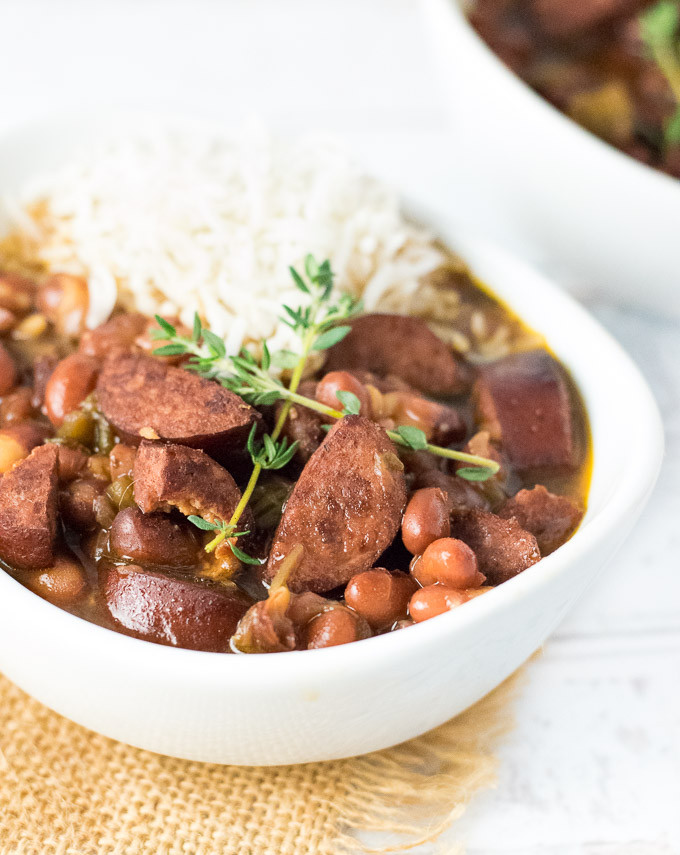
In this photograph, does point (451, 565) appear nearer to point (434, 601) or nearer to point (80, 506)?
point (434, 601)

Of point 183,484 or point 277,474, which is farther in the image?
point 277,474

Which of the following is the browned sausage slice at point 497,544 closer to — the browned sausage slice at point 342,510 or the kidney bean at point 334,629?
the browned sausage slice at point 342,510

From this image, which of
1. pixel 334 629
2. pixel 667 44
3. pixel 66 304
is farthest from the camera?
pixel 667 44

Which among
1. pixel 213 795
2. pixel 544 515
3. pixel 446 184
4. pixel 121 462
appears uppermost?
pixel 121 462

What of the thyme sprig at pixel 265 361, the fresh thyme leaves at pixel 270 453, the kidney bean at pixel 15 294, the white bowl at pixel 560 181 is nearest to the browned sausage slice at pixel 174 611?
the thyme sprig at pixel 265 361

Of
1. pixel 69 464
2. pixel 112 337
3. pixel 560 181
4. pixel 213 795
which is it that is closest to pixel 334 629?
pixel 213 795

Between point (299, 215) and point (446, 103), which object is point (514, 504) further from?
point (446, 103)
